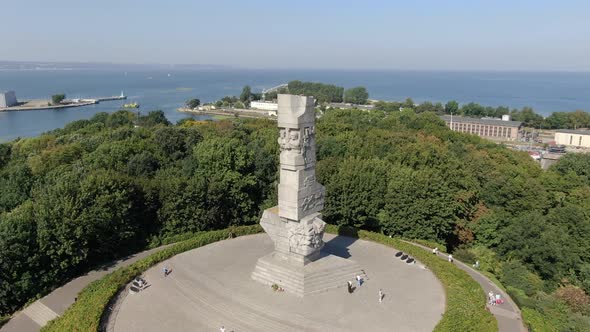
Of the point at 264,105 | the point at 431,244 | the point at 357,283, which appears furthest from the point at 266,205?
the point at 264,105

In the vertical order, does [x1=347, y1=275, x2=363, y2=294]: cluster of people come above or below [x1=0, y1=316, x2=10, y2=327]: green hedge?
above

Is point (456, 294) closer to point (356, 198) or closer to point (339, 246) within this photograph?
point (339, 246)

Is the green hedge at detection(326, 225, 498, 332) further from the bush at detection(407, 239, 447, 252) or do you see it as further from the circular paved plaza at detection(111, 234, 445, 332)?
the bush at detection(407, 239, 447, 252)

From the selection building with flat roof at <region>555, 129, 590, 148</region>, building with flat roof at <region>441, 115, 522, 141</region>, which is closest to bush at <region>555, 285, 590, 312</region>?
building with flat roof at <region>555, 129, 590, 148</region>

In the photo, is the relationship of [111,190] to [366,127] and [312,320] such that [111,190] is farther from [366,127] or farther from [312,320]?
[366,127]

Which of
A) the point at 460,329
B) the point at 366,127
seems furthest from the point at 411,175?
the point at 366,127

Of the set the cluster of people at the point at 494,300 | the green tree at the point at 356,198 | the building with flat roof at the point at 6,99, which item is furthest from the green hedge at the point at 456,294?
the building with flat roof at the point at 6,99
